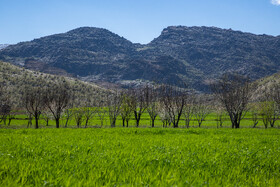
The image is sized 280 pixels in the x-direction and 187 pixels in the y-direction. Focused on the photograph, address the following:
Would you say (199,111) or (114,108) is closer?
(114,108)

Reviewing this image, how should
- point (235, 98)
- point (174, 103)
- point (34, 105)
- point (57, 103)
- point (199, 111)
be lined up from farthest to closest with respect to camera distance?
1. point (199, 111)
2. point (34, 105)
3. point (174, 103)
4. point (57, 103)
5. point (235, 98)

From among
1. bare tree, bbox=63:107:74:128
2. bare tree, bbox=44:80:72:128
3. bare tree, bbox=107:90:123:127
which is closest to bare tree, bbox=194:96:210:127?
bare tree, bbox=107:90:123:127

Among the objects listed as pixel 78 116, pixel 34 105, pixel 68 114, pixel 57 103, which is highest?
pixel 57 103

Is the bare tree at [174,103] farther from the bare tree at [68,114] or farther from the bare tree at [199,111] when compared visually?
the bare tree at [68,114]

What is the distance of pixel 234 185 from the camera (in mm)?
4809

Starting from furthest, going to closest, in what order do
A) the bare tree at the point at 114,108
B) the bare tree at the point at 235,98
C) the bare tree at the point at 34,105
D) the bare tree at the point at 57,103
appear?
the bare tree at the point at 114,108 → the bare tree at the point at 57,103 → the bare tree at the point at 34,105 → the bare tree at the point at 235,98

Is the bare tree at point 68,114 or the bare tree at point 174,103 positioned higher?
the bare tree at point 174,103

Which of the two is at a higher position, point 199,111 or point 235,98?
point 235,98


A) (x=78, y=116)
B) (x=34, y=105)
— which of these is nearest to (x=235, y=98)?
(x=78, y=116)

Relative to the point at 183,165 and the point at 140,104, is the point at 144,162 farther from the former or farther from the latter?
the point at 140,104

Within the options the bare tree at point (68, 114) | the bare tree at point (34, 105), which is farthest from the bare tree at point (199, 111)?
the bare tree at point (34, 105)

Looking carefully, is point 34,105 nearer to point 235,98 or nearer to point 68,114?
point 68,114

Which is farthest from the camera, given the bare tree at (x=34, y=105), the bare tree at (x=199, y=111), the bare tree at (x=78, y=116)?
the bare tree at (x=199, y=111)

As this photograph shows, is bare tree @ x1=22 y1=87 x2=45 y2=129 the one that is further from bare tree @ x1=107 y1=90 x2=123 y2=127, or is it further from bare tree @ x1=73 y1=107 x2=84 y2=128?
bare tree @ x1=107 y1=90 x2=123 y2=127
